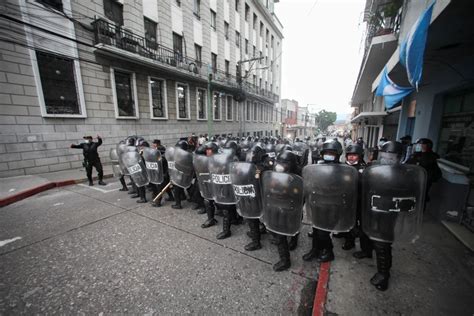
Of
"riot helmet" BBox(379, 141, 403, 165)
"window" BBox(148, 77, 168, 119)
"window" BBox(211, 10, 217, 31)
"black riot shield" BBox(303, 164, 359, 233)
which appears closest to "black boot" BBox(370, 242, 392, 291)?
"black riot shield" BBox(303, 164, 359, 233)

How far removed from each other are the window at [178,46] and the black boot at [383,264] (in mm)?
13957

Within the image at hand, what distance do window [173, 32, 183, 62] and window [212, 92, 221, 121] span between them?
4.65 m

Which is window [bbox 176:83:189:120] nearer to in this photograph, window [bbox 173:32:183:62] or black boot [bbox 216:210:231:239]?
window [bbox 173:32:183:62]

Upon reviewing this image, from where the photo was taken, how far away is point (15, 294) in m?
2.12

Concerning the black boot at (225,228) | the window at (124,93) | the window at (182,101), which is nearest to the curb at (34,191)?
the window at (124,93)

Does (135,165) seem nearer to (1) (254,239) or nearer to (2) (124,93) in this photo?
(1) (254,239)

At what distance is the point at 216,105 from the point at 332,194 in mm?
16688

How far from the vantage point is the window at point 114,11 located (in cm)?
909

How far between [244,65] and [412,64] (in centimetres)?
2183

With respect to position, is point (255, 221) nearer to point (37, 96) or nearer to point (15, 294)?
point (15, 294)

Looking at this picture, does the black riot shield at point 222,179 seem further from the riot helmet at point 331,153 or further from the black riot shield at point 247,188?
the riot helmet at point 331,153

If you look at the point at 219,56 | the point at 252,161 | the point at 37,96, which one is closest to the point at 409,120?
the point at 252,161

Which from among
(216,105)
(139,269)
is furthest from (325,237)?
(216,105)

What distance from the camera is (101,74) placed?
8.78m
